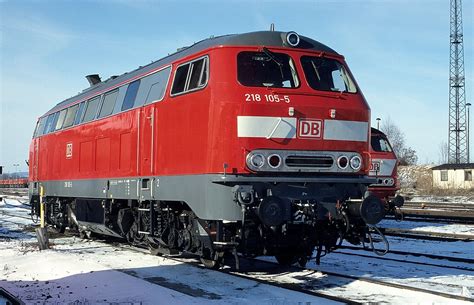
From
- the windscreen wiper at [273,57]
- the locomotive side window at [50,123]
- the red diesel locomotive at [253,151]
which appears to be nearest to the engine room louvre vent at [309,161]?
the red diesel locomotive at [253,151]

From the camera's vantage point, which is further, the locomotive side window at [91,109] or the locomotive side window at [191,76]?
the locomotive side window at [91,109]

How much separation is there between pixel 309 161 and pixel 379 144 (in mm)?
10634

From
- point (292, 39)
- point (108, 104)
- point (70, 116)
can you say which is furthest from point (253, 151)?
point (70, 116)

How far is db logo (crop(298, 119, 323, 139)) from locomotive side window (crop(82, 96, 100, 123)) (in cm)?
666

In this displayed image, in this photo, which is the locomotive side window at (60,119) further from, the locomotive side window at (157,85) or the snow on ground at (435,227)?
the snow on ground at (435,227)

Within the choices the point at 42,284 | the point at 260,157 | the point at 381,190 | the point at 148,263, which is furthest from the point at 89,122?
the point at 381,190

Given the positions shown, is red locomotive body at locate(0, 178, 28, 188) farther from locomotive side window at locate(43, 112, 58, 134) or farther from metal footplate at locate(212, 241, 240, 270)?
metal footplate at locate(212, 241, 240, 270)

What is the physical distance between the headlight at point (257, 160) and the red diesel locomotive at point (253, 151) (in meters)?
0.01

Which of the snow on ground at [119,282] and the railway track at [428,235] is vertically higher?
the railway track at [428,235]

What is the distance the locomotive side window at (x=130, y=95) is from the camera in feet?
35.7

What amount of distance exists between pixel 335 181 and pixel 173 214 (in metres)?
3.03

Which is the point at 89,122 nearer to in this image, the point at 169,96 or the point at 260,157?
the point at 169,96

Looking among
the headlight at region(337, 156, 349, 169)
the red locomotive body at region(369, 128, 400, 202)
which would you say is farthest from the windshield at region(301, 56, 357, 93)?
the red locomotive body at region(369, 128, 400, 202)

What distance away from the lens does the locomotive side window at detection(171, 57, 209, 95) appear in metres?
8.48
